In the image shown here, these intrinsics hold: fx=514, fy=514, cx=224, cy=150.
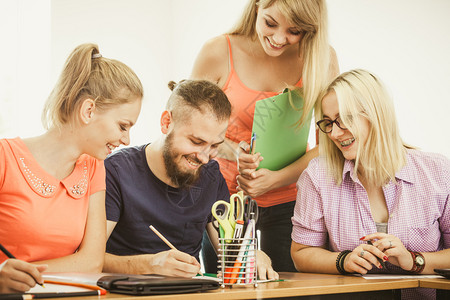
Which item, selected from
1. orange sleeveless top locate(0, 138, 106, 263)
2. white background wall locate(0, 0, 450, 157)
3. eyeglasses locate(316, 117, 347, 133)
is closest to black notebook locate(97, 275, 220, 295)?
orange sleeveless top locate(0, 138, 106, 263)

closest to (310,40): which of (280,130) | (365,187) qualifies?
(280,130)

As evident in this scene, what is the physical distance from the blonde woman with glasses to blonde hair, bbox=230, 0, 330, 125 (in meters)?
0.10

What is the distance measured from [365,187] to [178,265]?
80cm

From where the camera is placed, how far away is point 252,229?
1.18 m

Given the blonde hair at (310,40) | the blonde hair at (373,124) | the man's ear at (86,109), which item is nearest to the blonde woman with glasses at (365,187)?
the blonde hair at (373,124)

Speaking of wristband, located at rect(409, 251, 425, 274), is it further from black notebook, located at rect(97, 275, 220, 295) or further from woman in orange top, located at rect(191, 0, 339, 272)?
black notebook, located at rect(97, 275, 220, 295)

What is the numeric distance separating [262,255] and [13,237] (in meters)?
0.67

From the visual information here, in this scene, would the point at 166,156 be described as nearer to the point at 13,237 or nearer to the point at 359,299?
the point at 13,237

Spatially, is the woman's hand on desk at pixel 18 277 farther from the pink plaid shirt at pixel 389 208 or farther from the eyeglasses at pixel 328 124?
the eyeglasses at pixel 328 124

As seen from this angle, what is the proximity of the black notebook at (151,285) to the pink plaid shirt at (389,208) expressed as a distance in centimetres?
77

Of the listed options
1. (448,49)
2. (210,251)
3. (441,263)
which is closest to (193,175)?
(210,251)

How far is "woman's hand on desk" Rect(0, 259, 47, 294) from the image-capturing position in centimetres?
90

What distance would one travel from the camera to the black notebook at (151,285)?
0.92m

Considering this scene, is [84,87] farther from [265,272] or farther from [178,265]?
[265,272]
